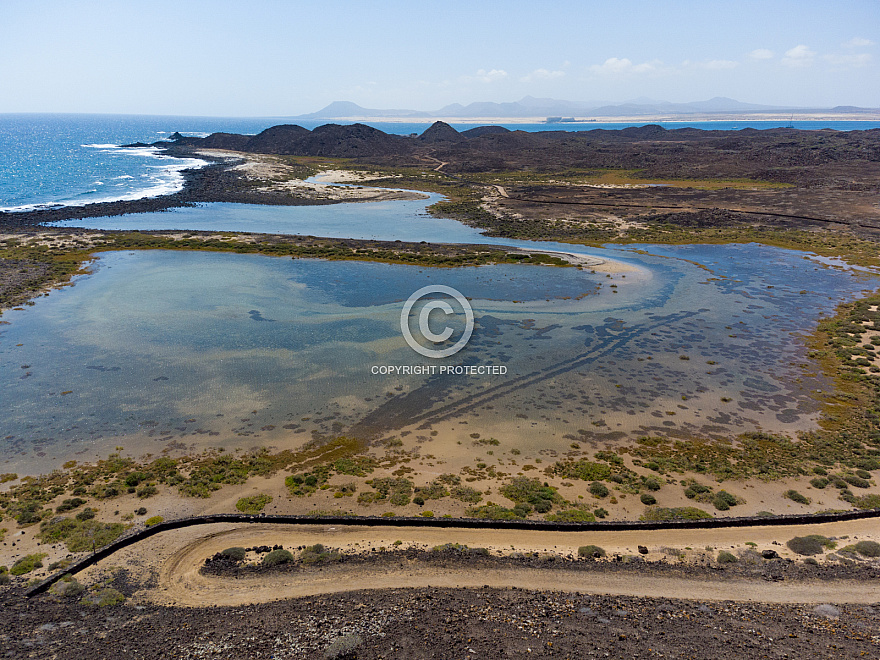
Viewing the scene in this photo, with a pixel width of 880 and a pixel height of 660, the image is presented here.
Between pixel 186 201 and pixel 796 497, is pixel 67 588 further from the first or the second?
pixel 186 201

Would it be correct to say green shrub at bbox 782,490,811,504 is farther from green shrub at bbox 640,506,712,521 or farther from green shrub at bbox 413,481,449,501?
green shrub at bbox 413,481,449,501

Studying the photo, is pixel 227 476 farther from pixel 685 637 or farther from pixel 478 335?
pixel 478 335

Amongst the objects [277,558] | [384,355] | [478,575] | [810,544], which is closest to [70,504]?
[277,558]

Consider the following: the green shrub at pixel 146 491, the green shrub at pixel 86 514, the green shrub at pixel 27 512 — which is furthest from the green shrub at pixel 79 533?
the green shrub at pixel 146 491

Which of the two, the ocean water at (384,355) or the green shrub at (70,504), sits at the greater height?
the ocean water at (384,355)

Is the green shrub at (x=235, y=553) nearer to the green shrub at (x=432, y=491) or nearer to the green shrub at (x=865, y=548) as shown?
the green shrub at (x=432, y=491)

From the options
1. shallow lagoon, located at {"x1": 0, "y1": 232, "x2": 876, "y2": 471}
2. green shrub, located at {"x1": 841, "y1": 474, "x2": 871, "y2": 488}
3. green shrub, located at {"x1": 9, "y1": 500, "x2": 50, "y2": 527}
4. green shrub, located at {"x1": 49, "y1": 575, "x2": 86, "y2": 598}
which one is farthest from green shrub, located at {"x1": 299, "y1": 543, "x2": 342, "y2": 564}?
green shrub, located at {"x1": 841, "y1": 474, "x2": 871, "y2": 488}
